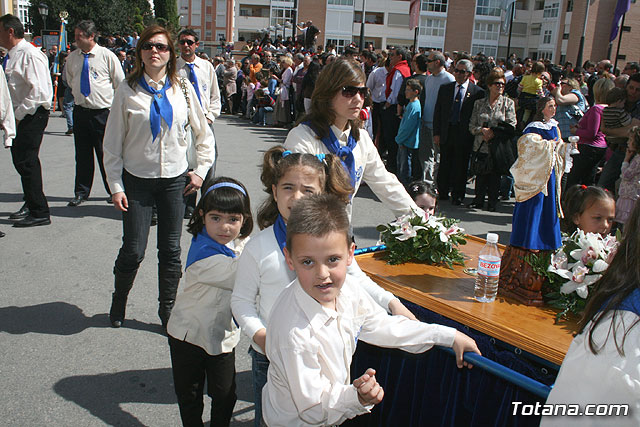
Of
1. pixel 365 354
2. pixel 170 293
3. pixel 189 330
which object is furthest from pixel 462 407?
pixel 170 293

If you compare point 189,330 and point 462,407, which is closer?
point 462,407

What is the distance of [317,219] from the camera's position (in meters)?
1.89

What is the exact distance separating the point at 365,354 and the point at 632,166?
13.5 ft

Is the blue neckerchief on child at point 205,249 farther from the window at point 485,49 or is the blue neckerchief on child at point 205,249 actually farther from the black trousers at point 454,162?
the window at point 485,49

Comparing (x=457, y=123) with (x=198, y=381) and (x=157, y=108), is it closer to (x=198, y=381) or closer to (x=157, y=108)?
(x=157, y=108)

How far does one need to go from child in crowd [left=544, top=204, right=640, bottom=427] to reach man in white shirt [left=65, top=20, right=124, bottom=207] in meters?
6.40

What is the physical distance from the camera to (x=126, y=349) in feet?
13.0

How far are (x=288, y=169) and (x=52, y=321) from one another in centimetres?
289

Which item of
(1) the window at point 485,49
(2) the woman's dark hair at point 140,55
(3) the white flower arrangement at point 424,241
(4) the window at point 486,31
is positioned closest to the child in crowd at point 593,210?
(3) the white flower arrangement at point 424,241

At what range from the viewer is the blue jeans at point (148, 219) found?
4.00 meters

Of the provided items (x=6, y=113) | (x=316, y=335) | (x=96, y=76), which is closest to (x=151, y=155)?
(x=316, y=335)

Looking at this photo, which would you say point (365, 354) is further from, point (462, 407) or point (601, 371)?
point (601, 371)

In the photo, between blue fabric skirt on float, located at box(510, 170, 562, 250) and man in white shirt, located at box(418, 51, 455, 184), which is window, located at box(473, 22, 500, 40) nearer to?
man in white shirt, located at box(418, 51, 455, 184)

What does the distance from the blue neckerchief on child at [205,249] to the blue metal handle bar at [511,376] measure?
139 centimetres
